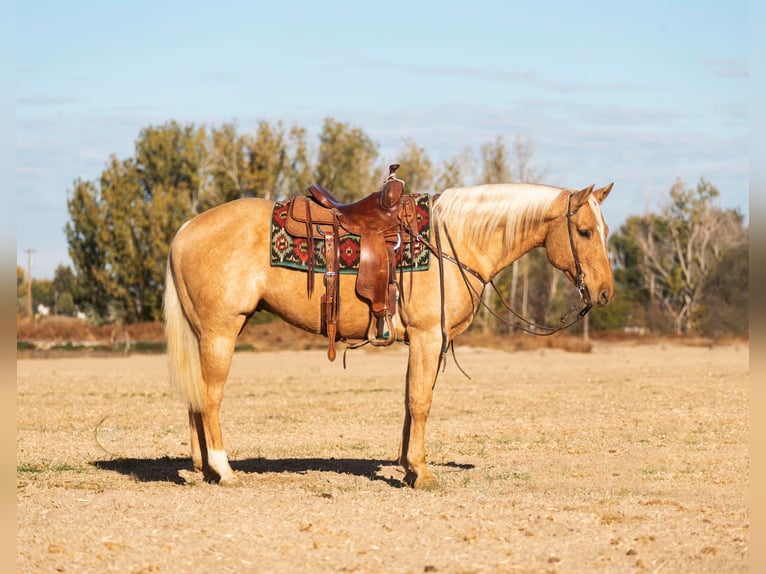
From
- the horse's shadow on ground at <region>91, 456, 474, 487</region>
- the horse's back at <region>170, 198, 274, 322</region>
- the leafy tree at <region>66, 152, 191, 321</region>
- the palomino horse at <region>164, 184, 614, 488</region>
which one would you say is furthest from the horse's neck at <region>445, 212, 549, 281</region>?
the leafy tree at <region>66, 152, 191, 321</region>

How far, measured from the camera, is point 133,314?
205ft

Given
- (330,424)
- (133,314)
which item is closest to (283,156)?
(133,314)

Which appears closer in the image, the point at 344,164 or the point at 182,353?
the point at 182,353

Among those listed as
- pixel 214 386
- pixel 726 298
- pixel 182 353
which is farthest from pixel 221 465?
pixel 726 298

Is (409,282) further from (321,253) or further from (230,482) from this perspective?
(230,482)

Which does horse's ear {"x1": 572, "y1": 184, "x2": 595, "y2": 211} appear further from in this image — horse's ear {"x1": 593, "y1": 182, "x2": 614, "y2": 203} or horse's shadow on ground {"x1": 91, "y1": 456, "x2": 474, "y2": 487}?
horse's shadow on ground {"x1": 91, "y1": 456, "x2": 474, "y2": 487}

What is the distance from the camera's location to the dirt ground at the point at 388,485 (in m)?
6.48

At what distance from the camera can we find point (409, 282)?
920cm

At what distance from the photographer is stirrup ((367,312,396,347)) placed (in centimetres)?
915

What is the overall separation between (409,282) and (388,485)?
1.83m

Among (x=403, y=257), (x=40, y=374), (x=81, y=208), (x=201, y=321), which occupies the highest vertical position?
(x=81, y=208)

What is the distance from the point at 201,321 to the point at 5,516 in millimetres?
4303

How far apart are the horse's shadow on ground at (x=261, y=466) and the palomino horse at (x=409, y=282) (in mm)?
697

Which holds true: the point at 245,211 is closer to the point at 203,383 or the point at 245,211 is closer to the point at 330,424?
the point at 203,383
